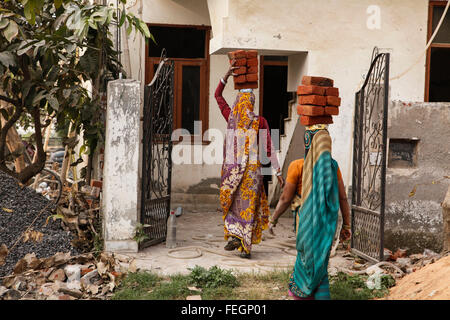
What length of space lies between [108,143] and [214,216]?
132 inches

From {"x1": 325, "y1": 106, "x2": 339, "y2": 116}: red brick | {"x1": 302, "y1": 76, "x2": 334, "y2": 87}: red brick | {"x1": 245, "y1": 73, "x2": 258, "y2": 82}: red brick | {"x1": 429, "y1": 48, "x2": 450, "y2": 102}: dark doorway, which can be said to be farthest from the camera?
{"x1": 429, "y1": 48, "x2": 450, "y2": 102}: dark doorway

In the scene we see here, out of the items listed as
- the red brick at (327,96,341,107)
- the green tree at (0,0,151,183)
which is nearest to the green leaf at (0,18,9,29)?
the green tree at (0,0,151,183)

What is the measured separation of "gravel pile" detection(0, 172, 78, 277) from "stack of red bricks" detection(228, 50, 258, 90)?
8.96 feet

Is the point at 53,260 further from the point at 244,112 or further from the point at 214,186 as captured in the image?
the point at 214,186

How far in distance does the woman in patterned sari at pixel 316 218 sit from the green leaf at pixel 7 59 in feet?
13.4

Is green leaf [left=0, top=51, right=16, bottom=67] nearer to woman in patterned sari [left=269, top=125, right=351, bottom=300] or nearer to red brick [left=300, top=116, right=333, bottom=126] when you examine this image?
red brick [left=300, top=116, right=333, bottom=126]

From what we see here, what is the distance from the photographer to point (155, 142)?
22.8 ft

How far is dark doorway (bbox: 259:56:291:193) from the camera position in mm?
10492

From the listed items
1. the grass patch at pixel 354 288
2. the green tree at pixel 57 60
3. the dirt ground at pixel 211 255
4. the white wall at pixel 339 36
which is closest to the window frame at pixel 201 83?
the green tree at pixel 57 60

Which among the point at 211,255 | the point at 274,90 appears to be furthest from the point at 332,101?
the point at 274,90

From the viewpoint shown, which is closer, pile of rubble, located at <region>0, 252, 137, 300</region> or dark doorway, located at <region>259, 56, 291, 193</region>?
pile of rubble, located at <region>0, 252, 137, 300</region>

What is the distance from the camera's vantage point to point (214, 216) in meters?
9.24

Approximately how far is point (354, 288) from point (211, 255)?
1.86 meters

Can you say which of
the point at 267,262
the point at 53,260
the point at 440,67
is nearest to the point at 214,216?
the point at 267,262
